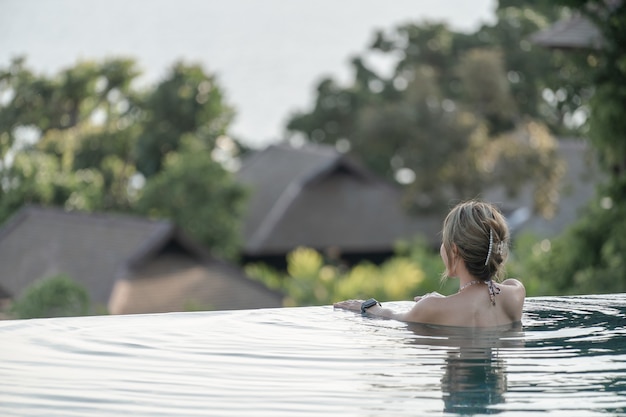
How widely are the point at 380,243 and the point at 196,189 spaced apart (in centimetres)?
793

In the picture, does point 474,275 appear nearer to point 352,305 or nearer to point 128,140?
point 352,305

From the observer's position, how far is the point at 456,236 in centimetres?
482

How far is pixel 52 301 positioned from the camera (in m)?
22.0

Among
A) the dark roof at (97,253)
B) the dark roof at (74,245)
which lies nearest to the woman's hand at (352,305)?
the dark roof at (97,253)

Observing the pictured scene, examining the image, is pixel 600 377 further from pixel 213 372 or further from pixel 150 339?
pixel 150 339

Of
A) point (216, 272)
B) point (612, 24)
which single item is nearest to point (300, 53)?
point (216, 272)

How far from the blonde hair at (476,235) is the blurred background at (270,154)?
22291mm

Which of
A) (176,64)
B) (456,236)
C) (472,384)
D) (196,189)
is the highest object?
(176,64)

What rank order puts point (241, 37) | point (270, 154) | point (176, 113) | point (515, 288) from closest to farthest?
point (515, 288) → point (176, 113) → point (270, 154) → point (241, 37)

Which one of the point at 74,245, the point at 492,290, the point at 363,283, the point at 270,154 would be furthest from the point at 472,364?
the point at 270,154

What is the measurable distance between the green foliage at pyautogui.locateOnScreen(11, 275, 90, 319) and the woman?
17360mm

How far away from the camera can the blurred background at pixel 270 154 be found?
29.9m

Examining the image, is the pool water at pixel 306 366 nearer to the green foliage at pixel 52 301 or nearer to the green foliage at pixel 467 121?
the green foliage at pixel 52 301

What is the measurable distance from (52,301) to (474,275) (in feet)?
58.9
